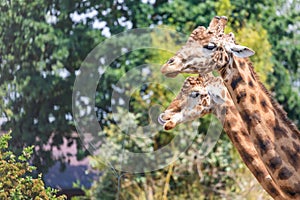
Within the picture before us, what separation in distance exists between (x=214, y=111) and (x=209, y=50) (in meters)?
0.52

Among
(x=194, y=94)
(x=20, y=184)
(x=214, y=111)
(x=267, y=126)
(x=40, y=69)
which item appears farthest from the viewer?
(x=40, y=69)

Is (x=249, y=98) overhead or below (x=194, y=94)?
below

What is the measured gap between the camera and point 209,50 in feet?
15.1

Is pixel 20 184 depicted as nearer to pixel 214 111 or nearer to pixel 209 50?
pixel 214 111

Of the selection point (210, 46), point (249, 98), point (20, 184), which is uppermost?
point (20, 184)

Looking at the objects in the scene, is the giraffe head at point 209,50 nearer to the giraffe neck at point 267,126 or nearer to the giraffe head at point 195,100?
the giraffe neck at point 267,126

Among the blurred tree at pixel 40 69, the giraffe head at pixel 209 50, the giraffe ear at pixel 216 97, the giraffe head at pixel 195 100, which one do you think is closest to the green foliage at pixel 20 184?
the giraffe head at pixel 195 100

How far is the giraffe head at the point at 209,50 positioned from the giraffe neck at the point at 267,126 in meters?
0.08

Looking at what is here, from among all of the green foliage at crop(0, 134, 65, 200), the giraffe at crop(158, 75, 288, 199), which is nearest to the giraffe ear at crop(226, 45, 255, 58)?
the giraffe at crop(158, 75, 288, 199)

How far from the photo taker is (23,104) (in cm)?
1067

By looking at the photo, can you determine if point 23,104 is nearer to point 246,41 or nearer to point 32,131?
point 32,131

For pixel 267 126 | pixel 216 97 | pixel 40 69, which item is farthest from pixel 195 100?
pixel 40 69

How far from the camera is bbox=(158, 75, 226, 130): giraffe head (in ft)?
15.8

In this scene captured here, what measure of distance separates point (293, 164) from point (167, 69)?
0.95 metres
